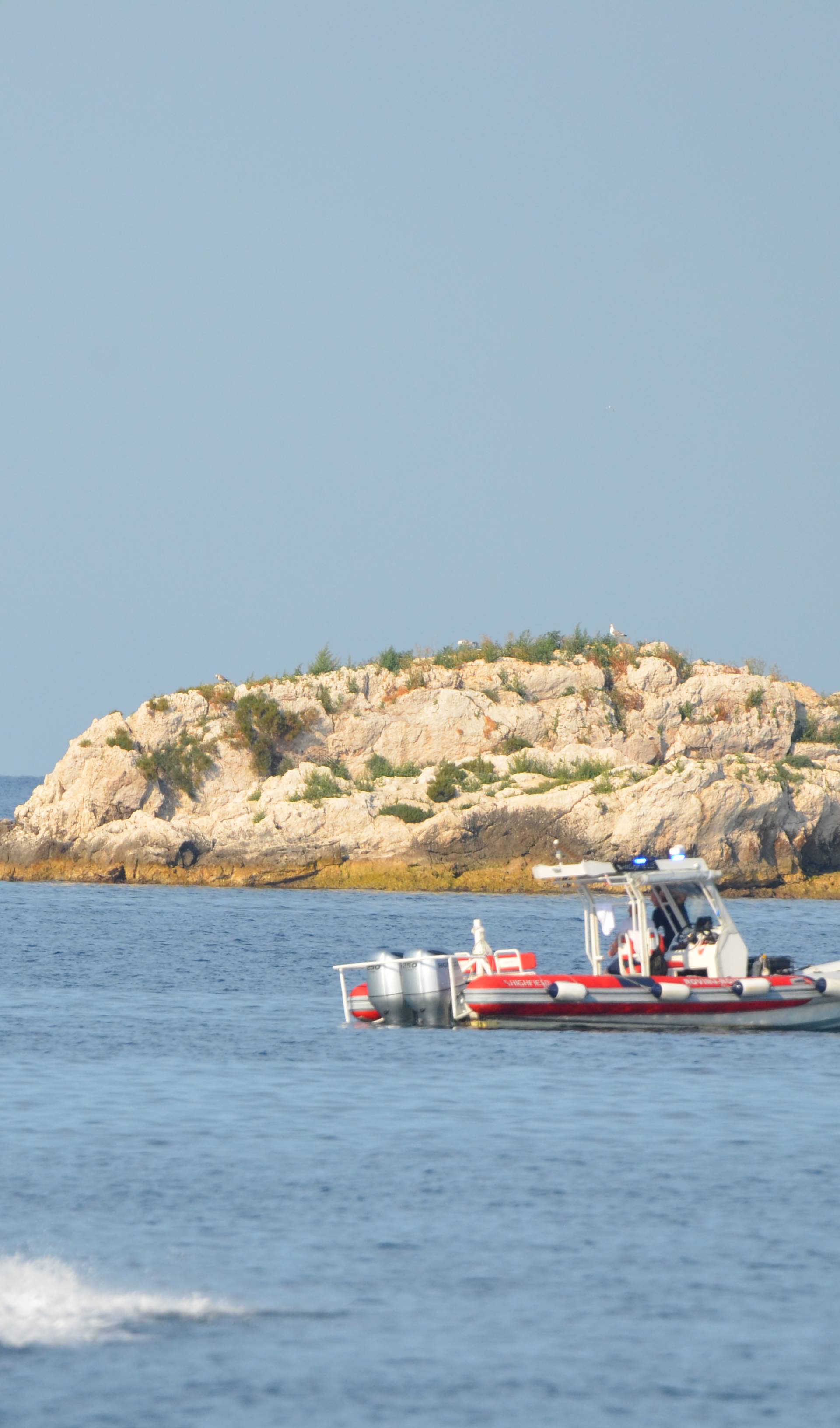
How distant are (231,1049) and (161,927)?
1931cm

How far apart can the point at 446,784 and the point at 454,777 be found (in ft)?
2.25

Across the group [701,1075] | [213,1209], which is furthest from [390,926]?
[213,1209]

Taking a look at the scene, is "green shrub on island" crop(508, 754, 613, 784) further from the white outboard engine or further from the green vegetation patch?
the white outboard engine

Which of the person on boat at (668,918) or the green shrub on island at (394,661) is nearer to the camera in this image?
the person on boat at (668,918)

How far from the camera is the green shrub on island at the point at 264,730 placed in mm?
60438

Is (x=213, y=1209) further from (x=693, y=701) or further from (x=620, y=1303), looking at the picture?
(x=693, y=701)

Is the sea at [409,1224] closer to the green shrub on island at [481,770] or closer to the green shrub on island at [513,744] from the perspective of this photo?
the green shrub on island at [481,770]

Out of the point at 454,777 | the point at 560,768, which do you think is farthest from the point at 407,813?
the point at 560,768

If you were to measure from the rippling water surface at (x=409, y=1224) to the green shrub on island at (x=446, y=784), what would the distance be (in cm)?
2715

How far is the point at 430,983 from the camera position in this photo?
86.5 feet

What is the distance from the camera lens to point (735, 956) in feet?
86.5

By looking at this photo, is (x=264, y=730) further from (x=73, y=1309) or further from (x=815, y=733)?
(x=73, y=1309)

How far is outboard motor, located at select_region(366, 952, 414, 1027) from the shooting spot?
26.4 meters

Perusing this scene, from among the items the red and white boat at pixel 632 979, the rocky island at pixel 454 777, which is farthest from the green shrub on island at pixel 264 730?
the red and white boat at pixel 632 979
